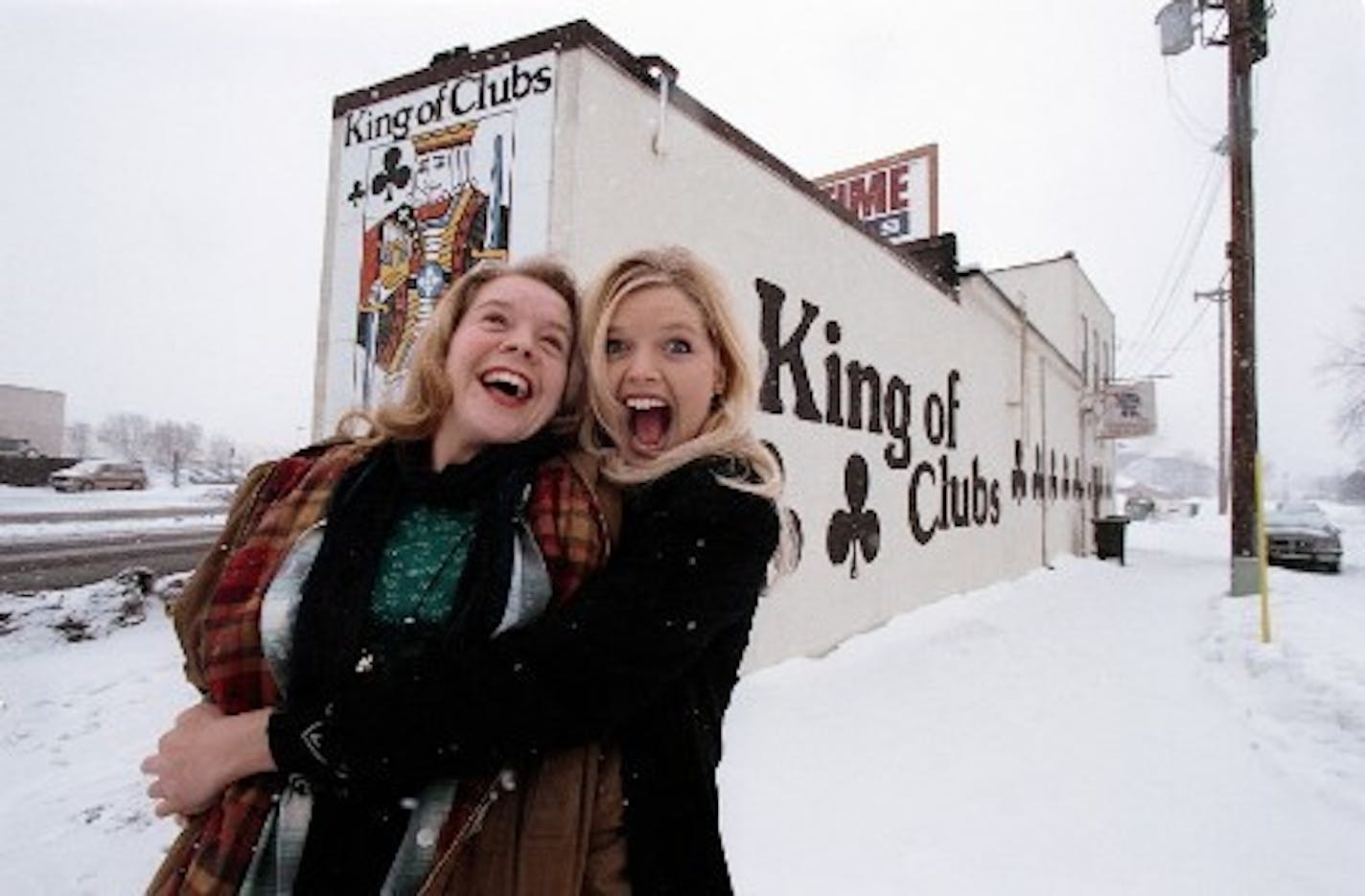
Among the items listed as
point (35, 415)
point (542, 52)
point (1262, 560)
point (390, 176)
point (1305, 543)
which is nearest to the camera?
point (542, 52)

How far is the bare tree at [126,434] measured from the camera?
96.8 meters

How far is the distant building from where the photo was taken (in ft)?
→ 193

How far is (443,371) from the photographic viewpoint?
1.60 metres

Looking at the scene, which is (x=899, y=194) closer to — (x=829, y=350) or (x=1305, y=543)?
(x=829, y=350)

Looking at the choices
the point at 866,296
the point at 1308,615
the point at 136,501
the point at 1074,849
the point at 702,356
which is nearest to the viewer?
the point at 702,356

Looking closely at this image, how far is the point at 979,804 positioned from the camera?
12.1 feet

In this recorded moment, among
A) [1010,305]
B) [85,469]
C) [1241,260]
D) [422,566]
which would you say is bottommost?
[422,566]

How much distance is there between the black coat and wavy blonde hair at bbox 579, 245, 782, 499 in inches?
3.4

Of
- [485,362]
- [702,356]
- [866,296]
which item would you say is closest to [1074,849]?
[702,356]

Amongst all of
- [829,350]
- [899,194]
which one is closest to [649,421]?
[829,350]

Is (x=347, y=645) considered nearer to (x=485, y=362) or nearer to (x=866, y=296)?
(x=485, y=362)

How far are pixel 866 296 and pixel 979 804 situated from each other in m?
4.99

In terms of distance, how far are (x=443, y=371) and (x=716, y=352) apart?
0.58 metres

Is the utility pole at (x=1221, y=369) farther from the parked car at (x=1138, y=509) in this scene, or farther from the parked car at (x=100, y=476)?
the parked car at (x=100, y=476)
